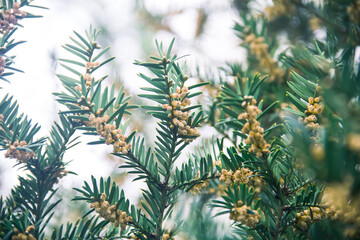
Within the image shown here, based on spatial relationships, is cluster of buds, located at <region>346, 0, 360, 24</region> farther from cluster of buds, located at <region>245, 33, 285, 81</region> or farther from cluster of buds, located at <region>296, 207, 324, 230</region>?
cluster of buds, located at <region>296, 207, 324, 230</region>

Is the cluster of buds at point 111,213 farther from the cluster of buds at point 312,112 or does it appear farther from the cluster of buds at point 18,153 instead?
the cluster of buds at point 312,112

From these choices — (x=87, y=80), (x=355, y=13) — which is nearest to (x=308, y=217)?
(x=87, y=80)

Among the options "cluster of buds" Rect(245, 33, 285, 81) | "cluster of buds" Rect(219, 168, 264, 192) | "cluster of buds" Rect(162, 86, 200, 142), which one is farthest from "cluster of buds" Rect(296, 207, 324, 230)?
"cluster of buds" Rect(245, 33, 285, 81)

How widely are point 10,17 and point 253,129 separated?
0.41 metres

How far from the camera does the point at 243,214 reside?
0.33 metres

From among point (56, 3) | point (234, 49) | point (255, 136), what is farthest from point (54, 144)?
point (56, 3)

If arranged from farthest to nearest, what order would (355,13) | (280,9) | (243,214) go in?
(280,9) < (355,13) < (243,214)

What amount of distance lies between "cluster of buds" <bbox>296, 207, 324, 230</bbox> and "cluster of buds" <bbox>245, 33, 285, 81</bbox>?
19.0 inches

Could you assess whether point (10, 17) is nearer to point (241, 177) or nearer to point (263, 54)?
point (241, 177)

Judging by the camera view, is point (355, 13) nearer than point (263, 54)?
Yes

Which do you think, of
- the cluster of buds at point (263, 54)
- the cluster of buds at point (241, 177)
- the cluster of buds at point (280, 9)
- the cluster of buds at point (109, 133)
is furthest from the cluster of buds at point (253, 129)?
the cluster of buds at point (280, 9)

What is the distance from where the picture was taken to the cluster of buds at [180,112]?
15.8 inches

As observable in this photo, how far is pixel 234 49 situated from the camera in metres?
1.15

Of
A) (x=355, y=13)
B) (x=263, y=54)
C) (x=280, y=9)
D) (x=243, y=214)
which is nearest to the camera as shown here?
(x=243, y=214)
